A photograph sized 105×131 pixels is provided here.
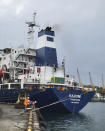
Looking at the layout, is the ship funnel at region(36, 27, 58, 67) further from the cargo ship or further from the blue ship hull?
the blue ship hull

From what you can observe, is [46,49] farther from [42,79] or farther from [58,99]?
[58,99]

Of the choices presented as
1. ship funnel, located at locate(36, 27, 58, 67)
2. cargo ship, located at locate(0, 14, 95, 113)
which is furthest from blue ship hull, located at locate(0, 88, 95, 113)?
ship funnel, located at locate(36, 27, 58, 67)


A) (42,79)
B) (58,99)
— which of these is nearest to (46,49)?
(42,79)

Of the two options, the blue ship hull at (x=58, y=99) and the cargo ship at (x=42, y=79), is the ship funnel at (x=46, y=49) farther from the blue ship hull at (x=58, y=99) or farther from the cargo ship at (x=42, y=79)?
the blue ship hull at (x=58, y=99)

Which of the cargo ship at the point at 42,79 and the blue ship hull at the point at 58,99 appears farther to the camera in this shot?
the cargo ship at the point at 42,79

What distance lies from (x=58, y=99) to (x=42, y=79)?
5.98m

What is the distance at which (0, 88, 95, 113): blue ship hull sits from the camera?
34.2m

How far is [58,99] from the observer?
A: 34188 mm

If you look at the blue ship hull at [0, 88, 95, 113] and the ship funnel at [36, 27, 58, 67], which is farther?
the ship funnel at [36, 27, 58, 67]

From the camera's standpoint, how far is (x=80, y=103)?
37156mm

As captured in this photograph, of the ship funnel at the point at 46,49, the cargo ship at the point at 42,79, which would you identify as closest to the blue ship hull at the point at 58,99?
the cargo ship at the point at 42,79

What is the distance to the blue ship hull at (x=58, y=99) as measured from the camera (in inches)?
1347

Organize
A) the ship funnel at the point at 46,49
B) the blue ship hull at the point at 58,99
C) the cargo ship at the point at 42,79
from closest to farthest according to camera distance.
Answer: the blue ship hull at the point at 58,99 → the cargo ship at the point at 42,79 → the ship funnel at the point at 46,49

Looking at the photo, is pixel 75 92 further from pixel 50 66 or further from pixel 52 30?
pixel 52 30
